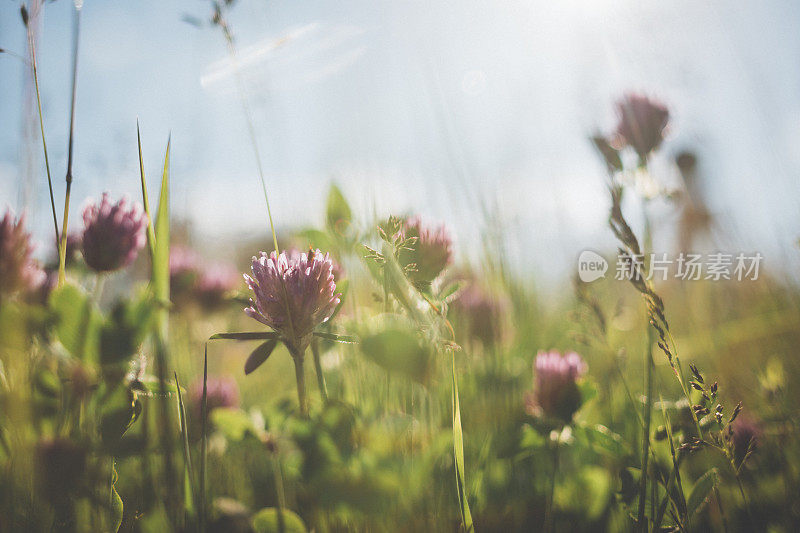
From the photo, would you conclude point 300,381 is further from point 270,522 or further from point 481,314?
point 481,314

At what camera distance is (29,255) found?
1.94 feet

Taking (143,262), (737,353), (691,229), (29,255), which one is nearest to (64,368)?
(29,255)

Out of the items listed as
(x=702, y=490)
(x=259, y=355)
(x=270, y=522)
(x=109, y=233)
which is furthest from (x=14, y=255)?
(x=702, y=490)

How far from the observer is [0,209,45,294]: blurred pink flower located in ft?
1.85

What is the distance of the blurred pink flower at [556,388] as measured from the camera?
800 mm

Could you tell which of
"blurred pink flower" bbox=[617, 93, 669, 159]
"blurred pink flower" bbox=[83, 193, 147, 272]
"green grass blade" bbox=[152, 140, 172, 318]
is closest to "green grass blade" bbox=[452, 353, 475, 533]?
"green grass blade" bbox=[152, 140, 172, 318]

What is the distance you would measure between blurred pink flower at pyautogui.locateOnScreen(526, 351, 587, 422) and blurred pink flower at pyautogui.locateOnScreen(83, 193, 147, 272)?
688 mm

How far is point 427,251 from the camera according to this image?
746 mm

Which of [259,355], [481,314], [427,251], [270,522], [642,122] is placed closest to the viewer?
[270,522]

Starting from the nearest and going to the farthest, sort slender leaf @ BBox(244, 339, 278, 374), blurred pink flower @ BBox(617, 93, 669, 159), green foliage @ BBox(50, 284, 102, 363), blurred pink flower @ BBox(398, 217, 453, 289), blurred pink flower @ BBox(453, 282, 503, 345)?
green foliage @ BBox(50, 284, 102, 363) < slender leaf @ BBox(244, 339, 278, 374) < blurred pink flower @ BBox(398, 217, 453, 289) < blurred pink flower @ BBox(617, 93, 669, 159) < blurred pink flower @ BBox(453, 282, 503, 345)

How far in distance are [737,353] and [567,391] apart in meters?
1.10

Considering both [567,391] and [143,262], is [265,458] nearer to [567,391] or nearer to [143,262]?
[567,391]

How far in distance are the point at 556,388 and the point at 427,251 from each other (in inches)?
12.9

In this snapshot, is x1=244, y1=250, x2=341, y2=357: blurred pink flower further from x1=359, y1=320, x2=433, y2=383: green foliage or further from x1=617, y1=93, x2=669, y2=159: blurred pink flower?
x1=617, y1=93, x2=669, y2=159: blurred pink flower
